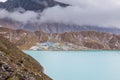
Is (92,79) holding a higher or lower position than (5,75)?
lower

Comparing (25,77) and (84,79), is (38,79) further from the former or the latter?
(84,79)

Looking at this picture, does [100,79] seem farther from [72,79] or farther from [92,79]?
[72,79]

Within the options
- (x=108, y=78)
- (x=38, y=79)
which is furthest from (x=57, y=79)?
(x=38, y=79)

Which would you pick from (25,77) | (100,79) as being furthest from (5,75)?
(100,79)

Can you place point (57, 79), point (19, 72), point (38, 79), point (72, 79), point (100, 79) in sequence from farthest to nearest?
point (100, 79), point (72, 79), point (57, 79), point (38, 79), point (19, 72)

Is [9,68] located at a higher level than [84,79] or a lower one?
higher

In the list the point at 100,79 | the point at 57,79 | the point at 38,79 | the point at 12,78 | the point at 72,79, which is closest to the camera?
the point at 12,78

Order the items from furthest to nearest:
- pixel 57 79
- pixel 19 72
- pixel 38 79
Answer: pixel 57 79 → pixel 38 79 → pixel 19 72

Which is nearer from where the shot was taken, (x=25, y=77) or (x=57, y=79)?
(x=25, y=77)

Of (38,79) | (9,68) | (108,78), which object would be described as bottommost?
(108,78)
